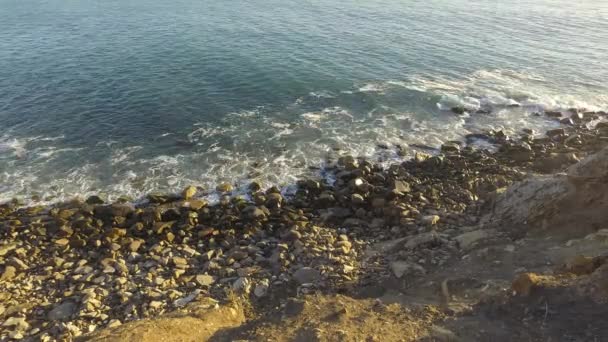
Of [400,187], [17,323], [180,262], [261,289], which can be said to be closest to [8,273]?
[17,323]

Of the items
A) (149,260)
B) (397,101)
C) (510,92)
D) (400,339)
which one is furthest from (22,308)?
(510,92)

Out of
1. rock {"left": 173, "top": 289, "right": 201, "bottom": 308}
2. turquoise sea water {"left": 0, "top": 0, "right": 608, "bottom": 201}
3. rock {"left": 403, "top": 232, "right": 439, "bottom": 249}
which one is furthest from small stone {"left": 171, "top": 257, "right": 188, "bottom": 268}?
rock {"left": 403, "top": 232, "right": 439, "bottom": 249}

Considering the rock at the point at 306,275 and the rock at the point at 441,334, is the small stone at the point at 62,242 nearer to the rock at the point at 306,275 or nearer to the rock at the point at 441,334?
the rock at the point at 306,275

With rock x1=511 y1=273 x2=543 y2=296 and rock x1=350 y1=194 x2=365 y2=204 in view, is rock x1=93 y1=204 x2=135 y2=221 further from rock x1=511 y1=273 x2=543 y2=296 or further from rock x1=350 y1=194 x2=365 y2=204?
rock x1=511 y1=273 x2=543 y2=296

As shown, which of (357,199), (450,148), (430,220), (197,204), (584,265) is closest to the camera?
(584,265)

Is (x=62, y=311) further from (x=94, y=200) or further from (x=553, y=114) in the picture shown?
(x=553, y=114)

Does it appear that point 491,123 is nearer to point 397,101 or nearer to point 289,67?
point 397,101
